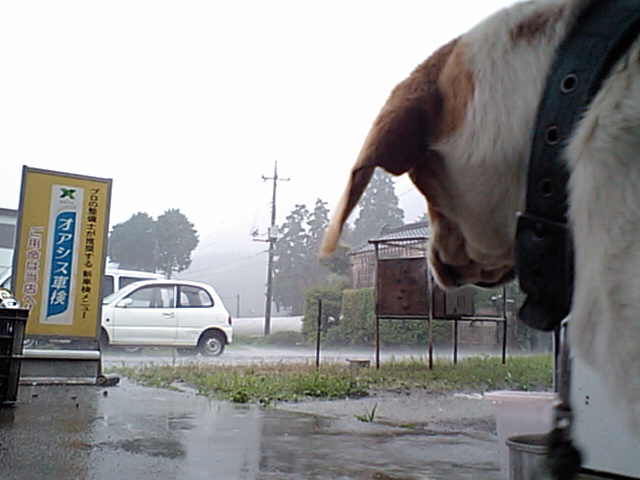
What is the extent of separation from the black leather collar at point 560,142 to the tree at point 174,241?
14765 mm

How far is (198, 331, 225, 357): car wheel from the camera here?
1039 centimetres

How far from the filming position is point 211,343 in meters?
10.5

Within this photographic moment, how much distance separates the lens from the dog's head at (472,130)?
92 cm

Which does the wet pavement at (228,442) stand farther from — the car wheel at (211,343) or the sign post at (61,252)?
the car wheel at (211,343)

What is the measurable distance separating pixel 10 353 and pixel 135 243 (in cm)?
1109

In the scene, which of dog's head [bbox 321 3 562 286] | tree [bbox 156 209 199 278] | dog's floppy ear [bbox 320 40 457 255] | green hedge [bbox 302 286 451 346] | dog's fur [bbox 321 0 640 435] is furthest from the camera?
tree [bbox 156 209 199 278]

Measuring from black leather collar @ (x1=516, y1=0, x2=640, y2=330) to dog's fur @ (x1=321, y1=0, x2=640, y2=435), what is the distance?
2 centimetres

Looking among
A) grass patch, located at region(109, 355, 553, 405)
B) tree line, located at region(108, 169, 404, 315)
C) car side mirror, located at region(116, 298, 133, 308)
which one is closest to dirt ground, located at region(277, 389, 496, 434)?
grass patch, located at region(109, 355, 553, 405)

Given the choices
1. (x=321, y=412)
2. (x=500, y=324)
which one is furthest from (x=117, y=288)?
(x=321, y=412)

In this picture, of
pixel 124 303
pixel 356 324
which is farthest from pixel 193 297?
pixel 356 324

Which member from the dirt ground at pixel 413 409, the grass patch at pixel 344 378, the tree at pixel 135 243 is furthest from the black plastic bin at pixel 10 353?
the tree at pixel 135 243

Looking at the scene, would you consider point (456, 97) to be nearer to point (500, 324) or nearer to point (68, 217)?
point (68, 217)

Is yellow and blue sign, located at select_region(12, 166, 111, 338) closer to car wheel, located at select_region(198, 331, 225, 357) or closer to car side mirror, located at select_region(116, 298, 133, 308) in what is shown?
car side mirror, located at select_region(116, 298, 133, 308)

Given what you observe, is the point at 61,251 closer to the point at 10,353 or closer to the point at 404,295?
the point at 10,353
